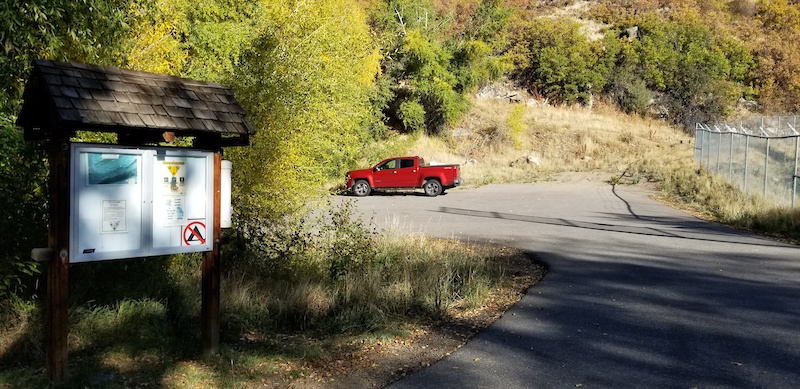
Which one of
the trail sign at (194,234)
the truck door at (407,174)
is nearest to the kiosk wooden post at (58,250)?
the trail sign at (194,234)

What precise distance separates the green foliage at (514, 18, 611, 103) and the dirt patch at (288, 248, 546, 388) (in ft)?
169

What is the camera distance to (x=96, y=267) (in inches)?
278

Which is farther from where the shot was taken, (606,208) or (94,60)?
(606,208)

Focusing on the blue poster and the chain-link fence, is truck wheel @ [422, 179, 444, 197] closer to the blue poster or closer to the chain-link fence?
the chain-link fence

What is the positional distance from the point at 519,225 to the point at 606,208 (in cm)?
603

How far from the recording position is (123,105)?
5.25 m

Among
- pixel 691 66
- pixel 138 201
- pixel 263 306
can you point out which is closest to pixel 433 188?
pixel 263 306

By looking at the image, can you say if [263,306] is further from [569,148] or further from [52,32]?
[569,148]

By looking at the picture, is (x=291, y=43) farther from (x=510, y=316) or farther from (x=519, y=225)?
(x=519, y=225)

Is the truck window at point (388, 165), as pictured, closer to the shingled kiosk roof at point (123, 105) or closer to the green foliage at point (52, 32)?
the green foliage at point (52, 32)

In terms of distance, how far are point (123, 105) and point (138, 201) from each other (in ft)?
2.60

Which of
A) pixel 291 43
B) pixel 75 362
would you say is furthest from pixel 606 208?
pixel 75 362

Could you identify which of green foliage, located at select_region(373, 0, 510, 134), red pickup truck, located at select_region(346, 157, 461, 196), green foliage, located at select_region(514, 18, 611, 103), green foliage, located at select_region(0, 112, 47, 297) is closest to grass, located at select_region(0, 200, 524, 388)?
green foliage, located at select_region(0, 112, 47, 297)

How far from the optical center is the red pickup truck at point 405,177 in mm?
27578
